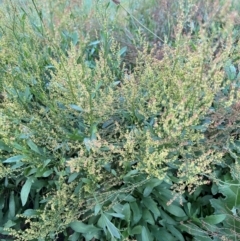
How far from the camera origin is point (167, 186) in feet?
5.50

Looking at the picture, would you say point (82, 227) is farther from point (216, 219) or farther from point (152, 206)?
point (216, 219)

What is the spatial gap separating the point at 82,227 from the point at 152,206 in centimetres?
33

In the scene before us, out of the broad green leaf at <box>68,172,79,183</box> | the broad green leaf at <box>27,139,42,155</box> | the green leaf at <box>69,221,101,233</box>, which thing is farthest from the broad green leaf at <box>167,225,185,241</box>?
the broad green leaf at <box>27,139,42,155</box>

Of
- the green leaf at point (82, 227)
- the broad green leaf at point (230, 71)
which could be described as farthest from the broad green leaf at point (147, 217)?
the broad green leaf at point (230, 71)

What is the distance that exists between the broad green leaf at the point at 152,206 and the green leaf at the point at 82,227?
25cm

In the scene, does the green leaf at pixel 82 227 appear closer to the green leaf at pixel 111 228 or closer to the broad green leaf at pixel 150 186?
the green leaf at pixel 111 228

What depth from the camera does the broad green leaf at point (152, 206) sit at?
1.62 meters

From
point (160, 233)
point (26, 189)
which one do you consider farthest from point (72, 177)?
point (160, 233)

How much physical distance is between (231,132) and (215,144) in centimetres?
19

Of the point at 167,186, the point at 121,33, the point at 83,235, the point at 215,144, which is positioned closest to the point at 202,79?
the point at 215,144

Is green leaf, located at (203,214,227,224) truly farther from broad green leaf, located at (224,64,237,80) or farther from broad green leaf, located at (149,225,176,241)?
broad green leaf, located at (224,64,237,80)

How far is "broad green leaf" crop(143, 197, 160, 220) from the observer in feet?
5.32

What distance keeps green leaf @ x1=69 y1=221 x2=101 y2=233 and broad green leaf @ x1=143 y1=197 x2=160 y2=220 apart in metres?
0.25

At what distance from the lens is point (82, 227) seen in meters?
1.62
